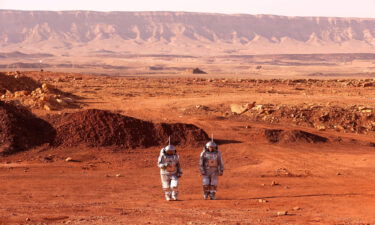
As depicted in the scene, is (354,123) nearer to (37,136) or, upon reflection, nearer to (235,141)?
(235,141)

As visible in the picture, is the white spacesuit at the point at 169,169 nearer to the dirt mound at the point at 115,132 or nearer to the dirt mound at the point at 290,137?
the dirt mound at the point at 115,132

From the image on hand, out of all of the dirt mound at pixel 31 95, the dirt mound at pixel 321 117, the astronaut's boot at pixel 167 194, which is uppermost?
the dirt mound at pixel 31 95

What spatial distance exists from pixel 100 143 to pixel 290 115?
10.4 meters

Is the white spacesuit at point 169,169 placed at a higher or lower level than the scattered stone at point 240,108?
lower

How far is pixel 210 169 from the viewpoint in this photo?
13.7 meters

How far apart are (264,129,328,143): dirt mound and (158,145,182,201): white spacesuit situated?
32.2ft

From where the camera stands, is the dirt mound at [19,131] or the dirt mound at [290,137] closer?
the dirt mound at [19,131]

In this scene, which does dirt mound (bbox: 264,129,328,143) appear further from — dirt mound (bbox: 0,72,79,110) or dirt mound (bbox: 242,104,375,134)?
dirt mound (bbox: 0,72,79,110)

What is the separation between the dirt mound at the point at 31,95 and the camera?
2794 centimetres

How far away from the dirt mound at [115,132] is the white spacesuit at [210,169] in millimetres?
7416

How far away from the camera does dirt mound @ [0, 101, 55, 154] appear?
2003 cm

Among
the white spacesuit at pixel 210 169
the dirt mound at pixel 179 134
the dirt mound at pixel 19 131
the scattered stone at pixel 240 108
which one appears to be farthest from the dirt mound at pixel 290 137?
the white spacesuit at pixel 210 169

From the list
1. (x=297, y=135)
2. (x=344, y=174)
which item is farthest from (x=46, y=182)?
(x=297, y=135)

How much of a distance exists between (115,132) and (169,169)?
309 inches
